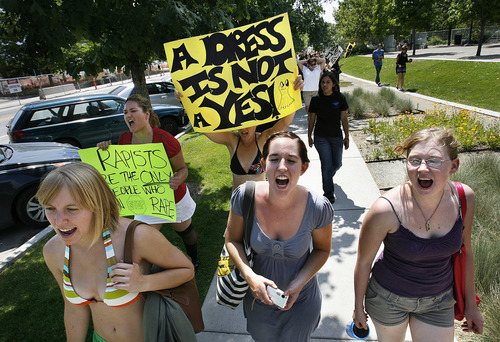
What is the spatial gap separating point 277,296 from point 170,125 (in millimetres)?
10087

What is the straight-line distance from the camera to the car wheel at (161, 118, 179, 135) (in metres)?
10.8

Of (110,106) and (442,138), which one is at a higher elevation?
(442,138)

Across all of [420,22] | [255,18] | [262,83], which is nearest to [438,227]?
[262,83]

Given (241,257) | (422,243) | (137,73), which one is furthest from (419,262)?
(137,73)

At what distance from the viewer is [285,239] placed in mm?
1820

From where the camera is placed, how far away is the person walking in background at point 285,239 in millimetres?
1793

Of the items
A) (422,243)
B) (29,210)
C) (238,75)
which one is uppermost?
(238,75)

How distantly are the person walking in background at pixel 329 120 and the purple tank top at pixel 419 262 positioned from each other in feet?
9.34

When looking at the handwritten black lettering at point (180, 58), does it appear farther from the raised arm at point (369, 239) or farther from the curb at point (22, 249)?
the curb at point (22, 249)

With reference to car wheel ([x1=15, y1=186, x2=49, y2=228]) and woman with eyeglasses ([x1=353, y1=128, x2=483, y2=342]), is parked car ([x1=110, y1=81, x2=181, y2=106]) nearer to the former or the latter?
car wheel ([x1=15, y1=186, x2=49, y2=228])

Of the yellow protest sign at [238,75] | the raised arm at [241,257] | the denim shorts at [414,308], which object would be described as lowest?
the denim shorts at [414,308]

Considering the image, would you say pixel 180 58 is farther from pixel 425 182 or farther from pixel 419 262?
pixel 419 262

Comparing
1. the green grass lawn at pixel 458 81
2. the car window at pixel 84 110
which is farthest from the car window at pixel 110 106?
the green grass lawn at pixel 458 81

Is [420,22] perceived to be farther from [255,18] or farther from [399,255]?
[399,255]
